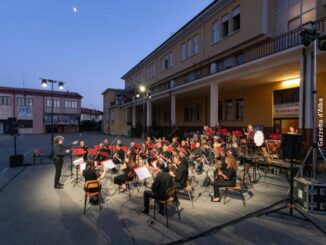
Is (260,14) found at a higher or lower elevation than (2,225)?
higher

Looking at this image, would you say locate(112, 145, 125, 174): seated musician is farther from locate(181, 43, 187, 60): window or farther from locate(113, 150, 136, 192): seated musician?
locate(181, 43, 187, 60): window

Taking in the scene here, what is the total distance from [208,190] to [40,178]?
782 centimetres

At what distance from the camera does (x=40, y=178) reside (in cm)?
1095

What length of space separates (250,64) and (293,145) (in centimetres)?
870

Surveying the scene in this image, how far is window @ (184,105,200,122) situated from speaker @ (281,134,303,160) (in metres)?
20.1

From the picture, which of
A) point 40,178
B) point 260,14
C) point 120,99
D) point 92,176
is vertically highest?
point 260,14

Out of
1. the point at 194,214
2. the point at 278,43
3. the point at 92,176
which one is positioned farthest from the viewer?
the point at 278,43

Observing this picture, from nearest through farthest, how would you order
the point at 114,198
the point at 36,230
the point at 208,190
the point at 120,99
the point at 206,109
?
the point at 36,230 → the point at 114,198 → the point at 208,190 → the point at 206,109 → the point at 120,99

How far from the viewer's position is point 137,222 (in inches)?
233

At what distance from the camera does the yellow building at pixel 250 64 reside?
12109 millimetres

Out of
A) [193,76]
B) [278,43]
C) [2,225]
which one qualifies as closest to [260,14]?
[278,43]

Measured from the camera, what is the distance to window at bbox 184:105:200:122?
87.1ft

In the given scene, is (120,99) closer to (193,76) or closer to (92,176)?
(193,76)

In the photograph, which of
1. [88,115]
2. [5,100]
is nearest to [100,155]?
[5,100]
